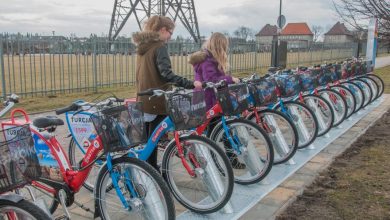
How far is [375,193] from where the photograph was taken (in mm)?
4086

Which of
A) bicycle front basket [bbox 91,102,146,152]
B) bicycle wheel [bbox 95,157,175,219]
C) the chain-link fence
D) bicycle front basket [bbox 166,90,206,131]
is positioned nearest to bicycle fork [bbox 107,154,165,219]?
bicycle wheel [bbox 95,157,175,219]

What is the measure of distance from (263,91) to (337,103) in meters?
2.55

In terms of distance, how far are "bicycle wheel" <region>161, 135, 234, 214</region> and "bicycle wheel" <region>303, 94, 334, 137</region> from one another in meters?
2.82

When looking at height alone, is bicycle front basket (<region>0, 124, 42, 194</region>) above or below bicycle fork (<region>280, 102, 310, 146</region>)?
above

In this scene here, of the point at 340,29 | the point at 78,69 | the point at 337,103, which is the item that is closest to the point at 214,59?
the point at 337,103

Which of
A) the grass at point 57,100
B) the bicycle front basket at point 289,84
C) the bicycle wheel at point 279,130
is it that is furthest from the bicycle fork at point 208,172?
the grass at point 57,100

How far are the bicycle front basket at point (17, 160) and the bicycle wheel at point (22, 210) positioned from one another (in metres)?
0.09

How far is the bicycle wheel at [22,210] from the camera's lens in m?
2.23

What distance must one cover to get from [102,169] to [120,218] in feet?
1.84

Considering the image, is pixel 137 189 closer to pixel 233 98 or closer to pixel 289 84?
pixel 233 98

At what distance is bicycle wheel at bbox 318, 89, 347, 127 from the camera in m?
6.60

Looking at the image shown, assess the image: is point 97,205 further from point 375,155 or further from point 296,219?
point 375,155

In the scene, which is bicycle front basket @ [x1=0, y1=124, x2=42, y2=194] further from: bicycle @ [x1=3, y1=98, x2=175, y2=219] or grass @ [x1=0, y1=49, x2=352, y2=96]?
grass @ [x1=0, y1=49, x2=352, y2=96]

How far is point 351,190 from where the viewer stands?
4.13 meters
